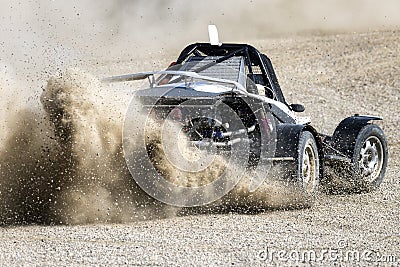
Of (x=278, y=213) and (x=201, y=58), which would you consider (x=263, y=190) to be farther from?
(x=201, y=58)

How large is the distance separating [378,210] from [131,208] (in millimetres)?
2409

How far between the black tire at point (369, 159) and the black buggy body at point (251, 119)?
1 cm

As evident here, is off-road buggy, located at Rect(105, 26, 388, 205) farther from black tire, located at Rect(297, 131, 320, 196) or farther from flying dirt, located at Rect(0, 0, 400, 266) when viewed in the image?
flying dirt, located at Rect(0, 0, 400, 266)

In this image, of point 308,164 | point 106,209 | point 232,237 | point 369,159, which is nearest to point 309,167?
point 308,164

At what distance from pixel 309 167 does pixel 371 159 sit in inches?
60.7

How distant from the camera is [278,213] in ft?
22.9

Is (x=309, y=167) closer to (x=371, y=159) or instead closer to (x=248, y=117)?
(x=248, y=117)

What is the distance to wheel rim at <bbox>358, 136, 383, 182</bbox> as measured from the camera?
8.54 meters

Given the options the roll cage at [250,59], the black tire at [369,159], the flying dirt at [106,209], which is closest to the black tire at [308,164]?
the flying dirt at [106,209]

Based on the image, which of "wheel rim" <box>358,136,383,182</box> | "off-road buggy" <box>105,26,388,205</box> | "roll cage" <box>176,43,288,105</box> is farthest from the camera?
"wheel rim" <box>358,136,383,182</box>

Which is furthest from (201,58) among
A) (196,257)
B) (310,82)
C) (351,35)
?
(351,35)

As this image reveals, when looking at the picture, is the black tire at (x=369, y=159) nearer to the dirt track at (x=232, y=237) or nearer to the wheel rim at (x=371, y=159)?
the wheel rim at (x=371, y=159)

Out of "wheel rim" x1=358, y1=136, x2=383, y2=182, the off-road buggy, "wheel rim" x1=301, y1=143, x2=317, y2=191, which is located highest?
the off-road buggy

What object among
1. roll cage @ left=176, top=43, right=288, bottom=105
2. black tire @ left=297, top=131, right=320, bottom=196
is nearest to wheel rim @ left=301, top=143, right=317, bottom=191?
black tire @ left=297, top=131, right=320, bottom=196
